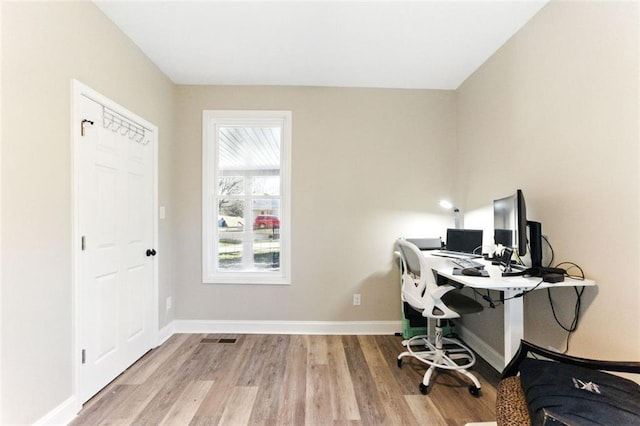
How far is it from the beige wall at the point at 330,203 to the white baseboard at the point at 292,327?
0.20 ft

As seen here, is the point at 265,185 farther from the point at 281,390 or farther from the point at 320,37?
the point at 281,390

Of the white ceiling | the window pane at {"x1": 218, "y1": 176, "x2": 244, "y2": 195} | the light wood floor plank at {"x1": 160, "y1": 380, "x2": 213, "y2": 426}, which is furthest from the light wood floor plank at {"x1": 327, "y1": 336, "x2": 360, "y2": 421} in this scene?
the white ceiling

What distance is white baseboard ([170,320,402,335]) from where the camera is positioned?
2824 millimetres

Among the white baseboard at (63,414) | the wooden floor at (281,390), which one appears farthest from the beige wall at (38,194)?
the wooden floor at (281,390)

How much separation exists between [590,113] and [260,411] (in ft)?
8.60

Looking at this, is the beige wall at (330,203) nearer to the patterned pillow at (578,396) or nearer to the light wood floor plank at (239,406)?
the light wood floor plank at (239,406)

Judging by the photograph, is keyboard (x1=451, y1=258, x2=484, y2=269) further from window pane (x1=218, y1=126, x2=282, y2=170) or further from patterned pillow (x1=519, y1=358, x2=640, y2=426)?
window pane (x1=218, y1=126, x2=282, y2=170)

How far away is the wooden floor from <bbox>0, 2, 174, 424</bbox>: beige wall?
48 cm

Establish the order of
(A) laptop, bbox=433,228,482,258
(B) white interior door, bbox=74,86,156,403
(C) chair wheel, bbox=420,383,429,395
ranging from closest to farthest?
(B) white interior door, bbox=74,86,156,403
(C) chair wheel, bbox=420,383,429,395
(A) laptop, bbox=433,228,482,258

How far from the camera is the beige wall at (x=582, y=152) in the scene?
130 centimetres

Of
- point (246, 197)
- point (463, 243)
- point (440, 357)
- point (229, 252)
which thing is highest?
point (246, 197)

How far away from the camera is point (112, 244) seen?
1991 millimetres

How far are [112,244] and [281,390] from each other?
1646mm

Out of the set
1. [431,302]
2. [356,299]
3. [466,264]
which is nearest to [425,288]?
[431,302]
